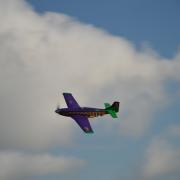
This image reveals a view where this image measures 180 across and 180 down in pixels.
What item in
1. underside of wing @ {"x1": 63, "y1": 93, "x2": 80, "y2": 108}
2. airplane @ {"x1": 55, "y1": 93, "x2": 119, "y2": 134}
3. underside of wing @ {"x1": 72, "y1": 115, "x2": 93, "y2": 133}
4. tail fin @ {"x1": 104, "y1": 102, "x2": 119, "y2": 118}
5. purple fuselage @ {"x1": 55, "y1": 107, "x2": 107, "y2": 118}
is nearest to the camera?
underside of wing @ {"x1": 72, "y1": 115, "x2": 93, "y2": 133}

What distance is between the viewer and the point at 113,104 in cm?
11088

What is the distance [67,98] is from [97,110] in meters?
9.03

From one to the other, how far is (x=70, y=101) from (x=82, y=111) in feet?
19.7

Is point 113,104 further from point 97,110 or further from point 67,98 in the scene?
point 67,98

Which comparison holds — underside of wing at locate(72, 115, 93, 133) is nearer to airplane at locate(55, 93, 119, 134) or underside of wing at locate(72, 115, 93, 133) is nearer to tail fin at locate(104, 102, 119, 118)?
airplane at locate(55, 93, 119, 134)

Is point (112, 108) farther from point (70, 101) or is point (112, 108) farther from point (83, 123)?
point (83, 123)

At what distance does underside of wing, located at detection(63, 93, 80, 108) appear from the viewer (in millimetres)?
106006

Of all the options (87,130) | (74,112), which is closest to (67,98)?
(74,112)

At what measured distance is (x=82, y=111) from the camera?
10312 cm

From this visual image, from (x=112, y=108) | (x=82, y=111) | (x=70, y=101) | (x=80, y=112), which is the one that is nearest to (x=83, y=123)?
(x=80, y=112)

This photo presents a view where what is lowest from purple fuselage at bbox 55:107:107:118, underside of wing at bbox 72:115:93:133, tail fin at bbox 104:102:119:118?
underside of wing at bbox 72:115:93:133

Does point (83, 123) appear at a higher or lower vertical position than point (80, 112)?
lower

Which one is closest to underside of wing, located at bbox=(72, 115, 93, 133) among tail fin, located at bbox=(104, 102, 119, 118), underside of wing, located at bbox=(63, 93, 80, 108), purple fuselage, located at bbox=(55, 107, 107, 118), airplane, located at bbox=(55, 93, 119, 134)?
airplane, located at bbox=(55, 93, 119, 134)

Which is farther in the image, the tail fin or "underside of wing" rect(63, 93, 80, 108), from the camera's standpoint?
the tail fin
